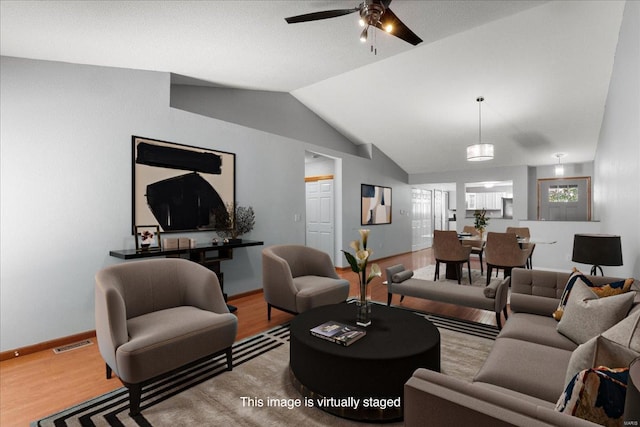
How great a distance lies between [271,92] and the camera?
5266 millimetres

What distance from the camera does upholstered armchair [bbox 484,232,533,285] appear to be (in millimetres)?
4465

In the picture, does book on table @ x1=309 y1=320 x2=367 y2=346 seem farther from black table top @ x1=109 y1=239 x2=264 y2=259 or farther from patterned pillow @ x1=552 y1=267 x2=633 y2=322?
black table top @ x1=109 y1=239 x2=264 y2=259

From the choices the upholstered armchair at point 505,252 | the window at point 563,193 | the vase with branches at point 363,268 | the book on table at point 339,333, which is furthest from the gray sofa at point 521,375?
the window at point 563,193

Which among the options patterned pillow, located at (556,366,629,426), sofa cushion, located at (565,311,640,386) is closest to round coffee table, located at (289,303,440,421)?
sofa cushion, located at (565,311,640,386)

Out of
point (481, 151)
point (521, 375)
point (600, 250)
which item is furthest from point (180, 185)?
point (481, 151)

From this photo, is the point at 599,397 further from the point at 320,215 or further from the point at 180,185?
the point at 320,215

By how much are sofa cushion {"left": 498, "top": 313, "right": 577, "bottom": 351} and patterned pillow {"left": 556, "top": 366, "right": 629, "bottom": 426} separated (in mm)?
1178

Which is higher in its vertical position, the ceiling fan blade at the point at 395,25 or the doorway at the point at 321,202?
the ceiling fan blade at the point at 395,25

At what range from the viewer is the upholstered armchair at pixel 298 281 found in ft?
10.6

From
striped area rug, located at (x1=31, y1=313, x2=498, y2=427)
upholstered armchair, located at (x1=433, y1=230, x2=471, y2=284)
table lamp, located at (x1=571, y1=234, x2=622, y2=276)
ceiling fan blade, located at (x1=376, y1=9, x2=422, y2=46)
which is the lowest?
striped area rug, located at (x1=31, y1=313, x2=498, y2=427)

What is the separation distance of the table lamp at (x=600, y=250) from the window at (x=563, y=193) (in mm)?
5957

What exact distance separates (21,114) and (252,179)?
2.58m

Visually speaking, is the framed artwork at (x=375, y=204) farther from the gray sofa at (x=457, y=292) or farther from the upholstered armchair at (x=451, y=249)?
the gray sofa at (x=457, y=292)

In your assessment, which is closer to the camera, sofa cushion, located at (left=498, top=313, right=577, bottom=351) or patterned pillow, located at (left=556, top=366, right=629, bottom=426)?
patterned pillow, located at (left=556, top=366, right=629, bottom=426)
